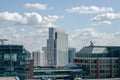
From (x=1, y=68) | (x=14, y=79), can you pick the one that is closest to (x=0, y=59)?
(x=1, y=68)

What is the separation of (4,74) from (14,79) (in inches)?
2413

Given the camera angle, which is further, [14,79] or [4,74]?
[4,74]

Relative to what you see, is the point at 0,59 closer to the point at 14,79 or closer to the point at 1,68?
the point at 1,68

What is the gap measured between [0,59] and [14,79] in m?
61.8

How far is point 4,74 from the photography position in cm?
19962

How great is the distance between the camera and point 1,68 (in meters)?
200

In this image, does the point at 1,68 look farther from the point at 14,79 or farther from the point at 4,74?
the point at 14,79

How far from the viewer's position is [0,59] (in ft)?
655

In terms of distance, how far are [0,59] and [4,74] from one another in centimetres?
744

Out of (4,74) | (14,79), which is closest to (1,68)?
(4,74)

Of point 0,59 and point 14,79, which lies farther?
point 0,59

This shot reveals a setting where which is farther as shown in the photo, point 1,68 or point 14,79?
point 1,68

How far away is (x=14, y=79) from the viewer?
458 feet
